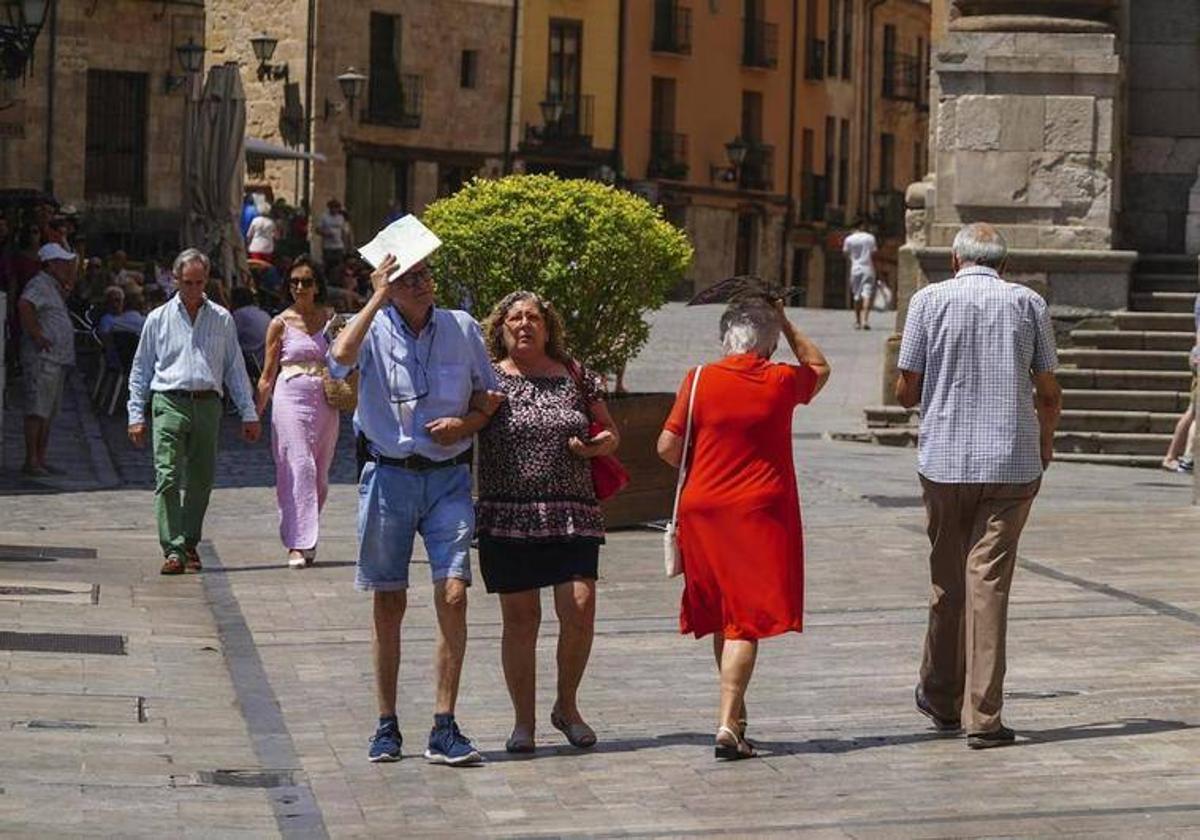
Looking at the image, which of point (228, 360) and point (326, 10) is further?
point (326, 10)

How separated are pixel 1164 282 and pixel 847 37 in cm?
5280

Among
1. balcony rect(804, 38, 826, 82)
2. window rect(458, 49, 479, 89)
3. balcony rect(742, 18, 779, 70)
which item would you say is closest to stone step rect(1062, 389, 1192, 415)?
window rect(458, 49, 479, 89)

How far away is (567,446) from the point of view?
10445mm

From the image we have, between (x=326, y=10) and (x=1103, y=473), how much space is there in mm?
36190

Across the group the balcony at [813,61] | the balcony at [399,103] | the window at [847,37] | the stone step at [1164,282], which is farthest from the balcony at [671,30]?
the stone step at [1164,282]

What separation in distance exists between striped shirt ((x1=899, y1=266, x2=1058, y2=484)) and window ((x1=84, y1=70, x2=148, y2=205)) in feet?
118

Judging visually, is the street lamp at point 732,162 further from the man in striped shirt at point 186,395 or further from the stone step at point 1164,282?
the man in striped shirt at point 186,395

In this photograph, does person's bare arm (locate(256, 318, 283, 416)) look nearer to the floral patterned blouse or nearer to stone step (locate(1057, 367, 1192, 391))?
the floral patterned blouse

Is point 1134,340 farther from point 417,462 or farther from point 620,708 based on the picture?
point 417,462

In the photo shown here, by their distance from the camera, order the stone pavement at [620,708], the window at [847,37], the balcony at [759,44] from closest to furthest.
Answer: the stone pavement at [620,708]
the balcony at [759,44]
the window at [847,37]

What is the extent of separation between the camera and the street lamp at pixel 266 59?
173 ft

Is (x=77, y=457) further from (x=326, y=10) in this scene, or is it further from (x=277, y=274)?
(x=326, y=10)

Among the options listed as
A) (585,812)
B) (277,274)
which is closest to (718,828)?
(585,812)

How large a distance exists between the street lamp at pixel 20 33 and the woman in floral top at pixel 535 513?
19.0m
